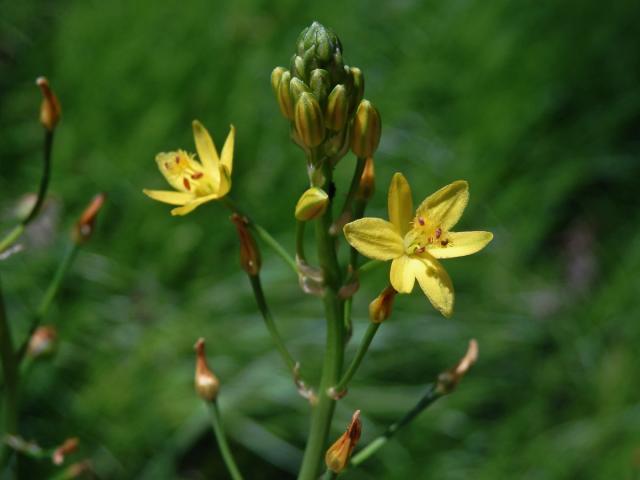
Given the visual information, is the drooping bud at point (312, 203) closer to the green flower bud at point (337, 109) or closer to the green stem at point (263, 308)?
the green flower bud at point (337, 109)

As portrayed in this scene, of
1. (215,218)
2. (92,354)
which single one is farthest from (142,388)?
(215,218)

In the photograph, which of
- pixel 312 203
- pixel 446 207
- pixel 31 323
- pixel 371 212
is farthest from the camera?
pixel 371 212

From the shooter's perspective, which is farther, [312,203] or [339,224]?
[339,224]

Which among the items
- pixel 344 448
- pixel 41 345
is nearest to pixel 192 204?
pixel 344 448

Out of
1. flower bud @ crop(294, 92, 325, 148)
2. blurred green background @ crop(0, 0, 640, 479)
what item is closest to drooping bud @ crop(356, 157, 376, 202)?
flower bud @ crop(294, 92, 325, 148)

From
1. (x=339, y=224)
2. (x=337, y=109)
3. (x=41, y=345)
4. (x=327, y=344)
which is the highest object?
(x=337, y=109)

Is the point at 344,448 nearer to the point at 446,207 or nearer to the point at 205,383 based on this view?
the point at 205,383
